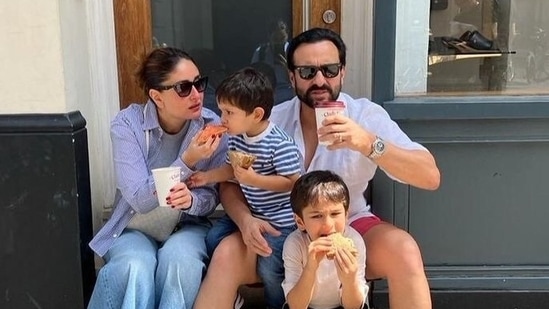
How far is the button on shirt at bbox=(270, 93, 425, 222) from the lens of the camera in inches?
104

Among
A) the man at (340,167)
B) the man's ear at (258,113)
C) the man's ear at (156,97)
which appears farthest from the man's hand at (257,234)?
the man's ear at (156,97)

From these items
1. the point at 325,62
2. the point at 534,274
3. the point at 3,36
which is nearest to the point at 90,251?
the point at 3,36

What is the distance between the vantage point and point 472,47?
326cm

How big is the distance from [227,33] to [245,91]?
112cm

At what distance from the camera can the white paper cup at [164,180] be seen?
7.70ft

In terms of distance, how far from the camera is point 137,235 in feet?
8.90

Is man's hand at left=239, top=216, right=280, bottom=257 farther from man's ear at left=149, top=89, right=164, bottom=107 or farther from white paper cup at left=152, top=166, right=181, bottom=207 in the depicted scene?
man's ear at left=149, top=89, right=164, bottom=107

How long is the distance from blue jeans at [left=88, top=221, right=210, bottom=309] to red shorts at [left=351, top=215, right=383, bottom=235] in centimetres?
67

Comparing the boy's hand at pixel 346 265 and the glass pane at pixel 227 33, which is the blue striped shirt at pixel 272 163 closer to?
the boy's hand at pixel 346 265

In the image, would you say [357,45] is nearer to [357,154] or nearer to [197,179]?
[357,154]

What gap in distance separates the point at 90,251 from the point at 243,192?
0.85 meters

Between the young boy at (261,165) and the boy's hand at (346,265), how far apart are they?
0.38 metres

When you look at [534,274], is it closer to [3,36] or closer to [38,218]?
[38,218]

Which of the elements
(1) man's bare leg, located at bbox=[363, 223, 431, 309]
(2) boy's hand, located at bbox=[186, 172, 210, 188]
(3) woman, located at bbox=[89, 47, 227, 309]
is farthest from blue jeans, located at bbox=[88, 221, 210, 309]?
(1) man's bare leg, located at bbox=[363, 223, 431, 309]
